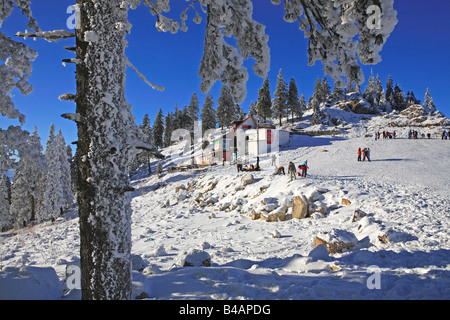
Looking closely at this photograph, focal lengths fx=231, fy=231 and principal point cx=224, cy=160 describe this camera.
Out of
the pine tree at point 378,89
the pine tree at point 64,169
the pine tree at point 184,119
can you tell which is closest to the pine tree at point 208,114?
the pine tree at point 184,119

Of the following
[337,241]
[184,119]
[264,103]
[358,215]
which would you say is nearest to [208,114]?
[264,103]

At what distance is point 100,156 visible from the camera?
2.92 meters

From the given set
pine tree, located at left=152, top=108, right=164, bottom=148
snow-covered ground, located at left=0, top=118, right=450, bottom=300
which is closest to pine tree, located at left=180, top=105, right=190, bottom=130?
pine tree, located at left=152, top=108, right=164, bottom=148

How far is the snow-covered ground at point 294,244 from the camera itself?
4281 mm

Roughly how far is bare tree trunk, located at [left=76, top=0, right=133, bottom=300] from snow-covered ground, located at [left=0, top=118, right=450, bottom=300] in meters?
1.50

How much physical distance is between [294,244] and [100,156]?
8.38m

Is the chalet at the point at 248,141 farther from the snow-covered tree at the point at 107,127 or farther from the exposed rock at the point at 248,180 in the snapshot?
the snow-covered tree at the point at 107,127

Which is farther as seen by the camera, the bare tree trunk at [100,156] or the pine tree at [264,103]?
the pine tree at [264,103]

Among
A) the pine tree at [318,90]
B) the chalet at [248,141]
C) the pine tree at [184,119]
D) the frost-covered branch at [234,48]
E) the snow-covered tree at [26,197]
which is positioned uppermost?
the pine tree at [318,90]

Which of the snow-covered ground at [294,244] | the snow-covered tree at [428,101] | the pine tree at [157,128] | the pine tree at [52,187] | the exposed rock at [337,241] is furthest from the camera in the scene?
→ the snow-covered tree at [428,101]

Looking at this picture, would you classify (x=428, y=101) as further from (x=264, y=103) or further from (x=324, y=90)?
(x=264, y=103)

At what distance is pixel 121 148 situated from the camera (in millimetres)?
3039

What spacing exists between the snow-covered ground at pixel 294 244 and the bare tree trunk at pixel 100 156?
1505 mm

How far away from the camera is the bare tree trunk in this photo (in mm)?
2918
